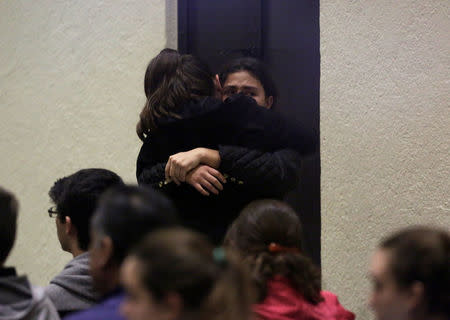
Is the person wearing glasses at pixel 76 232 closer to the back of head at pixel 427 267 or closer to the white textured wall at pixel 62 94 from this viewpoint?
the back of head at pixel 427 267

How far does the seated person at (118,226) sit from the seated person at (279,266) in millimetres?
516

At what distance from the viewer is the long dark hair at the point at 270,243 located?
200cm

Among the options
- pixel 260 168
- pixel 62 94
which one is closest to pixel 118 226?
pixel 260 168

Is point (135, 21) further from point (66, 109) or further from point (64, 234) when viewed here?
point (64, 234)

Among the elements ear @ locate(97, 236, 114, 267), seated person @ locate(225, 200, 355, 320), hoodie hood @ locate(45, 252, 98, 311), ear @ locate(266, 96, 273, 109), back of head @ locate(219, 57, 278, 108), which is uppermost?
back of head @ locate(219, 57, 278, 108)

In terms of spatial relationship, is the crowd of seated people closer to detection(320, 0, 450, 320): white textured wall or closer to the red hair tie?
the red hair tie

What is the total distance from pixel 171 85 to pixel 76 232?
626 millimetres

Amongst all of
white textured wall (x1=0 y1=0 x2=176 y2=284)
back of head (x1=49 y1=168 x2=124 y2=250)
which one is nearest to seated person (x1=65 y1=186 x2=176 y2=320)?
back of head (x1=49 y1=168 x2=124 y2=250)

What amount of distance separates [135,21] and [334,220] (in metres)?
1.59

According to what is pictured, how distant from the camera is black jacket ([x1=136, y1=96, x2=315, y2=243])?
2.47 m

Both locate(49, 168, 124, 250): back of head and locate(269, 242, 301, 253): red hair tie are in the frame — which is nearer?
locate(269, 242, 301, 253): red hair tie

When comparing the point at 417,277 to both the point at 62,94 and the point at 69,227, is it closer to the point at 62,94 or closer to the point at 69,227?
the point at 69,227

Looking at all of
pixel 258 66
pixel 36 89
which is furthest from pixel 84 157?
pixel 258 66

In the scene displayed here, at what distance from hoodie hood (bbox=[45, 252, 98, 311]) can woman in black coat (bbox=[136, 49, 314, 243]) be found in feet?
1.28
